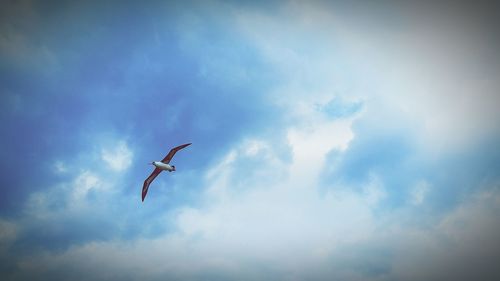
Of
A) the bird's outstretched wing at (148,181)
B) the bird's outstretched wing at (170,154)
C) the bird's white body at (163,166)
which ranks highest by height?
the bird's outstretched wing at (170,154)

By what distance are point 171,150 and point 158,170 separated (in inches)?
281

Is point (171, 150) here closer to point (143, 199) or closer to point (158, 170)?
point (158, 170)

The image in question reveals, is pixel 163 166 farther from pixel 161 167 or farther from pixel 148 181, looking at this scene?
pixel 148 181

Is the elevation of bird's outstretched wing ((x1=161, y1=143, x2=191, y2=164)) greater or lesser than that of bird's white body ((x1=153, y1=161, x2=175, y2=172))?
greater

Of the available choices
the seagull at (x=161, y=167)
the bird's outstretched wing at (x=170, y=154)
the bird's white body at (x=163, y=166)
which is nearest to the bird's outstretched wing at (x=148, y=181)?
the seagull at (x=161, y=167)

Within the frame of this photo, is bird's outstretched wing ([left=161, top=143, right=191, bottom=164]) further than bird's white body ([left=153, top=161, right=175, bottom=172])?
No

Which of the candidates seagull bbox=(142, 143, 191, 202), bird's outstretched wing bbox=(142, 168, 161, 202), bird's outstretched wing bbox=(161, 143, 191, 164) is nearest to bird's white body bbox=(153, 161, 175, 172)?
seagull bbox=(142, 143, 191, 202)

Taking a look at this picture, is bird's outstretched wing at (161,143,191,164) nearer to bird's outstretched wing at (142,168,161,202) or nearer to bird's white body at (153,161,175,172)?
bird's white body at (153,161,175,172)

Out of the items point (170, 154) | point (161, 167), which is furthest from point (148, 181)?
point (170, 154)

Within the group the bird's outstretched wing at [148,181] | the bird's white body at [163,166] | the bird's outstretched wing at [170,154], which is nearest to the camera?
the bird's outstretched wing at [170,154]

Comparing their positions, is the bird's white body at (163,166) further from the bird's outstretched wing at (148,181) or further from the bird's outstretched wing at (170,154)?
the bird's outstretched wing at (148,181)

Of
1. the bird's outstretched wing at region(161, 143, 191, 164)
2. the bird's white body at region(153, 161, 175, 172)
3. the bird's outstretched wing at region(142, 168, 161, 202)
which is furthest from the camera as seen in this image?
the bird's outstretched wing at region(142, 168, 161, 202)

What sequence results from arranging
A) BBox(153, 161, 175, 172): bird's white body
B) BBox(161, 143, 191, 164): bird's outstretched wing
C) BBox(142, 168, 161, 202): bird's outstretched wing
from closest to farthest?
BBox(161, 143, 191, 164): bird's outstretched wing, BBox(153, 161, 175, 172): bird's white body, BBox(142, 168, 161, 202): bird's outstretched wing

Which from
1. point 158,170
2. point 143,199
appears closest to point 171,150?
point 158,170
